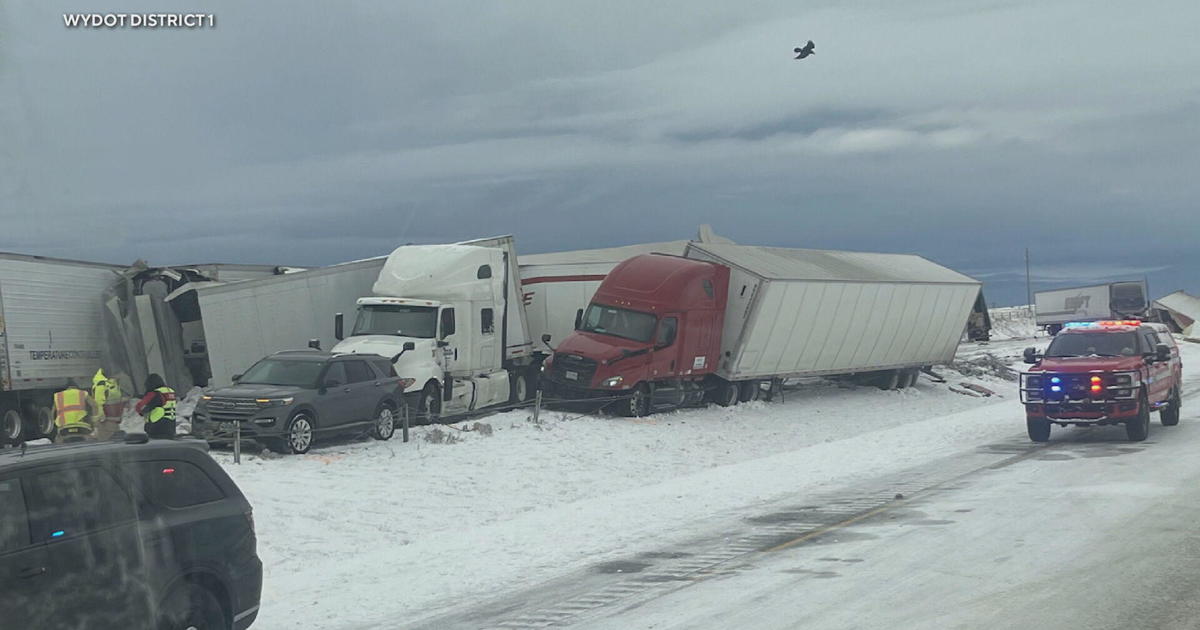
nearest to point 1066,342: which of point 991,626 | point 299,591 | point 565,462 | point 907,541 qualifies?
point 565,462

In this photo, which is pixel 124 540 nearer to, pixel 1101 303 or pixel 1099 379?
pixel 1099 379

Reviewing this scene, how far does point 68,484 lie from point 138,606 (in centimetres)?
84

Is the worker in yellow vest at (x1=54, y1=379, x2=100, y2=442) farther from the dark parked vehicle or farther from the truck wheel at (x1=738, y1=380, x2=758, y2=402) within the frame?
the truck wheel at (x1=738, y1=380, x2=758, y2=402)

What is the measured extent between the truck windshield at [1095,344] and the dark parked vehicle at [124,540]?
16874mm

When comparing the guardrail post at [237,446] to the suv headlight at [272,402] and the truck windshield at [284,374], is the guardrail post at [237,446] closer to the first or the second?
the suv headlight at [272,402]

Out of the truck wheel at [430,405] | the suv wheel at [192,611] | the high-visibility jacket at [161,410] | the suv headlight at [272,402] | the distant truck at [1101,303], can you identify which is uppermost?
the high-visibility jacket at [161,410]

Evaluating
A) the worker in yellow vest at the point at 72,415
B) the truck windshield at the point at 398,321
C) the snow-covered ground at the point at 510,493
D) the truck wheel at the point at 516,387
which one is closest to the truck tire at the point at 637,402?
the snow-covered ground at the point at 510,493

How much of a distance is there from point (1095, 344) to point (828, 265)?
1225cm

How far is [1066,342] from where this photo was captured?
69.6 ft

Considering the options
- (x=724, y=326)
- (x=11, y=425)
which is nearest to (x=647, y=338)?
(x=724, y=326)

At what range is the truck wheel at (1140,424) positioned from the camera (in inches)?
768

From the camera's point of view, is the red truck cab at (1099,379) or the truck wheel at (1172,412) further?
the truck wheel at (1172,412)

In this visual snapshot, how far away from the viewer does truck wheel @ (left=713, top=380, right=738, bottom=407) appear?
29.1m

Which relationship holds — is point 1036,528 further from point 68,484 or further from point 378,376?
point 378,376
